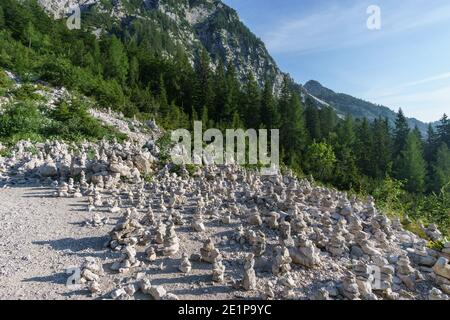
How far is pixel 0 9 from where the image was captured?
3406 cm

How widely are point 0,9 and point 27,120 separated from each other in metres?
28.5

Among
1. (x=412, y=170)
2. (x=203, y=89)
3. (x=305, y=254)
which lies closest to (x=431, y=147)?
(x=412, y=170)

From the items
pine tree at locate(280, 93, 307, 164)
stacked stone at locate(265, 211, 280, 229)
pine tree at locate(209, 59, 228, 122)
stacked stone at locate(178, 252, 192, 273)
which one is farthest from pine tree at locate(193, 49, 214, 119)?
stacked stone at locate(178, 252, 192, 273)

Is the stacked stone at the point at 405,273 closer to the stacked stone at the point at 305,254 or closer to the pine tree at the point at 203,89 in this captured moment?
the stacked stone at the point at 305,254

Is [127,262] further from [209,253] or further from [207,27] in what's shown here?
[207,27]

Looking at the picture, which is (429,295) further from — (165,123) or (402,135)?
(402,135)

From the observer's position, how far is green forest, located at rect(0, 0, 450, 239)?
1008 inches

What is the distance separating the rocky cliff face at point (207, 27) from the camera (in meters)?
104

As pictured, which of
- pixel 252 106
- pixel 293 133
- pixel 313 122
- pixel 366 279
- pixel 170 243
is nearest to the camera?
pixel 366 279

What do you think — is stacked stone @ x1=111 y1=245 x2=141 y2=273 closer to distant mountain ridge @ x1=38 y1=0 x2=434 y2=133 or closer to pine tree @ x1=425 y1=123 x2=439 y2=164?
pine tree @ x1=425 y1=123 x2=439 y2=164

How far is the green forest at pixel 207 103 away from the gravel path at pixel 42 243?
13.0 metres

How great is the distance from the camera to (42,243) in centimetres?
597

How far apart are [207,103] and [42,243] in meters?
35.2

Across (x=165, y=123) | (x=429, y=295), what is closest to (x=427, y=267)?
(x=429, y=295)
